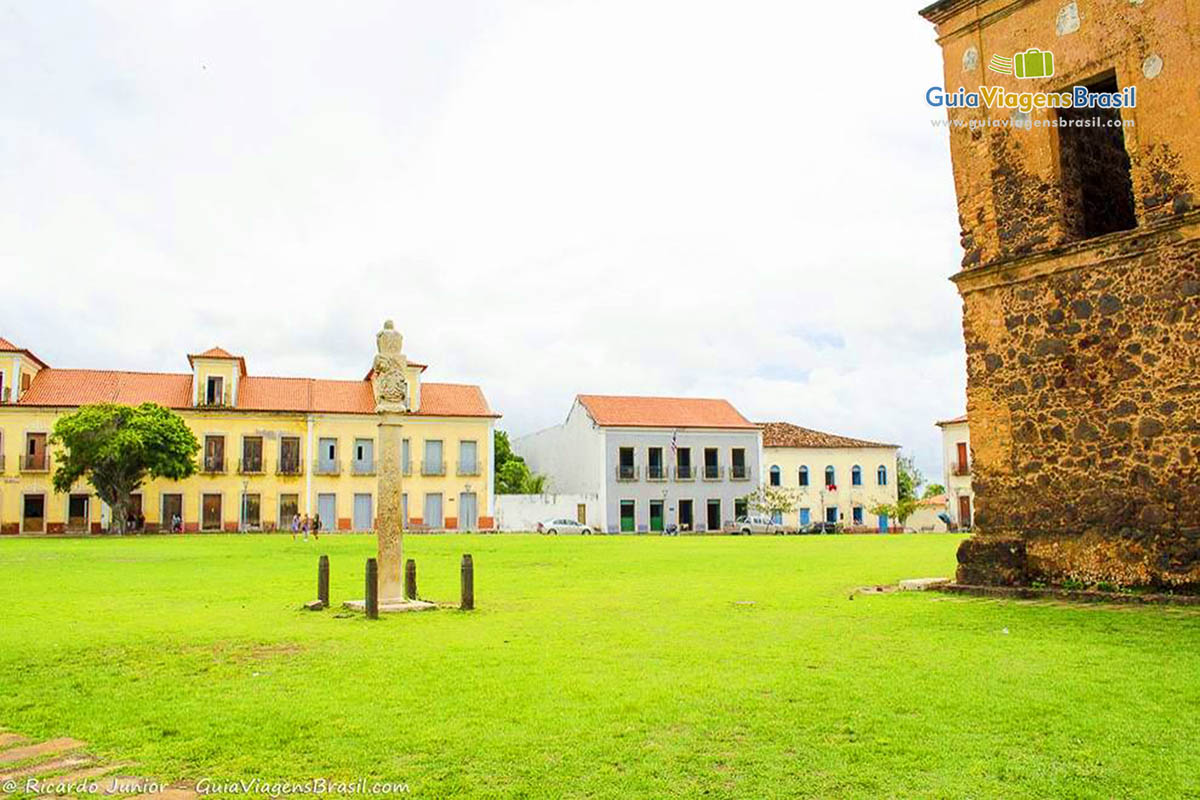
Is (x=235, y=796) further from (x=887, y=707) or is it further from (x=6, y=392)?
(x=6, y=392)

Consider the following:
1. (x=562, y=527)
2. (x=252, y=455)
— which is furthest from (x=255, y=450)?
(x=562, y=527)

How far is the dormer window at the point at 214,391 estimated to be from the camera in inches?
1890

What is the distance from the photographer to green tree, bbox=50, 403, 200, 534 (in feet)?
128

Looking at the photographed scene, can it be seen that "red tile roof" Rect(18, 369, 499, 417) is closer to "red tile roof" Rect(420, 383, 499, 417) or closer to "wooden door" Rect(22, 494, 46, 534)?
"red tile roof" Rect(420, 383, 499, 417)

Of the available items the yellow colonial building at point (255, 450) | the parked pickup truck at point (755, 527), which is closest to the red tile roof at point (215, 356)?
the yellow colonial building at point (255, 450)

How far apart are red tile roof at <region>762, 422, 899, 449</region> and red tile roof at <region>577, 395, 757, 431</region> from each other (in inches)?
116

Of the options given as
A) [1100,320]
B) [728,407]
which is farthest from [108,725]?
[728,407]

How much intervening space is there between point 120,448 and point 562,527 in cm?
2072

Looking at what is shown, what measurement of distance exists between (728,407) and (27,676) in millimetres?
53504

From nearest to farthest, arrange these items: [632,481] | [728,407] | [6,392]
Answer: [6,392] < [632,481] < [728,407]

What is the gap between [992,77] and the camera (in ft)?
41.3

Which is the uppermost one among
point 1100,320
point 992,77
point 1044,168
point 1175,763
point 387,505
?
point 992,77

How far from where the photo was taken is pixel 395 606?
10.7 meters

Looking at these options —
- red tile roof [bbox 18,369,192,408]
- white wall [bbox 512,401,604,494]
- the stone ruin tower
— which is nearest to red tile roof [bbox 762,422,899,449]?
white wall [bbox 512,401,604,494]
